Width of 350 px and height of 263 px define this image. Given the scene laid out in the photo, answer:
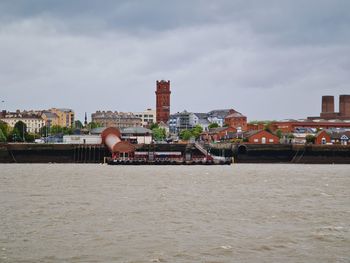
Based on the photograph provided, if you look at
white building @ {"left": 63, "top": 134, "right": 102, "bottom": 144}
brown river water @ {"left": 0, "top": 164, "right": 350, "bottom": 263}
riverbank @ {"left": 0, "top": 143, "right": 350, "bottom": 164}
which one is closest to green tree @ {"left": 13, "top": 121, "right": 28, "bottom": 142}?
white building @ {"left": 63, "top": 134, "right": 102, "bottom": 144}

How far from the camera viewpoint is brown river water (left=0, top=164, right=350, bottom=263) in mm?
27281

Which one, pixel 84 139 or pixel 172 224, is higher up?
pixel 84 139

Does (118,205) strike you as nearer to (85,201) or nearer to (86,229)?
(85,201)

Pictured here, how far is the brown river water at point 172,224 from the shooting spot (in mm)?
27281

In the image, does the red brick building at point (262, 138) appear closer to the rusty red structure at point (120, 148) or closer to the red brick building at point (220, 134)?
the red brick building at point (220, 134)

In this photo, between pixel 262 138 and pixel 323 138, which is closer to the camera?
pixel 262 138

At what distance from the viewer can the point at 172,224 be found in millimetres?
34688

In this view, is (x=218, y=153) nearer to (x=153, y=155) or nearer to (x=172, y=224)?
(x=153, y=155)

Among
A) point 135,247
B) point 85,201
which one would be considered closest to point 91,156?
point 85,201

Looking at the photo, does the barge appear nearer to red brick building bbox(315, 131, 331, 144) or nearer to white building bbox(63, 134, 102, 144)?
white building bbox(63, 134, 102, 144)

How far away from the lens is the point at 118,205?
42.7m

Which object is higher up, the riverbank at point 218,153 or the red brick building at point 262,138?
the red brick building at point 262,138

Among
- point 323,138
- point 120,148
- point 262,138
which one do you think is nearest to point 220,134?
point 323,138

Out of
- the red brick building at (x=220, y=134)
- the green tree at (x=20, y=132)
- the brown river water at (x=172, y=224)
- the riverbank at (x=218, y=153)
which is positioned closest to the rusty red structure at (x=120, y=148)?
the riverbank at (x=218, y=153)
